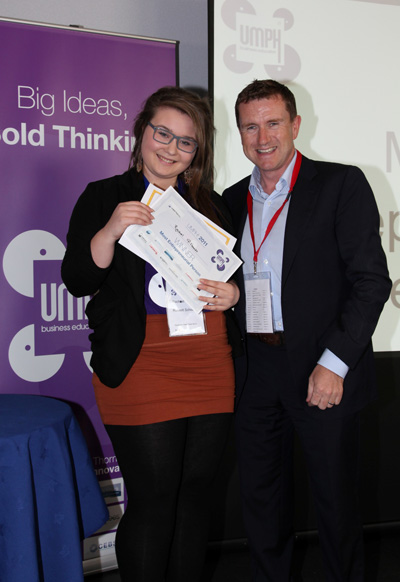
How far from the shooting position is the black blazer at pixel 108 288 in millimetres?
1590

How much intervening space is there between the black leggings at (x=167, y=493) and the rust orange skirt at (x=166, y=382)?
A: 0.13 ft

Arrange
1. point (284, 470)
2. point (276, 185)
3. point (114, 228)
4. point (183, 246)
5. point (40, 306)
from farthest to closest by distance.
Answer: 1. point (40, 306)
2. point (284, 470)
3. point (276, 185)
4. point (183, 246)
5. point (114, 228)

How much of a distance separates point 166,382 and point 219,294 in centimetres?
31

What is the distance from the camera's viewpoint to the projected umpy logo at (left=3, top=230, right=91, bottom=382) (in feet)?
7.80

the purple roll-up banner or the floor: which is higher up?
the purple roll-up banner

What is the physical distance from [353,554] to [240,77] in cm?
218

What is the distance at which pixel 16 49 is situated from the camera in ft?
7.65

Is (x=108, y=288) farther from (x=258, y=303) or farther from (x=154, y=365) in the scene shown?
(x=258, y=303)

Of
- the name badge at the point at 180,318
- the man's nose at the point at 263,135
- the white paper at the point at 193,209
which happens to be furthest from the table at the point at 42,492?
the man's nose at the point at 263,135

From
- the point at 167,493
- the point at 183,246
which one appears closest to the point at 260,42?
the point at 183,246

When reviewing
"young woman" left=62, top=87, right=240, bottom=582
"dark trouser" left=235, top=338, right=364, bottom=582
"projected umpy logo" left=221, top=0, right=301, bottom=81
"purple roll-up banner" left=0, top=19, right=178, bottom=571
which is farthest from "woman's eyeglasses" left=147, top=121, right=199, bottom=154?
"projected umpy logo" left=221, top=0, right=301, bottom=81

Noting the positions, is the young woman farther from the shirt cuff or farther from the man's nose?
the shirt cuff

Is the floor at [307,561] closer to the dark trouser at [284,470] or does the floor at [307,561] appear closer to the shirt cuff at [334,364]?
the dark trouser at [284,470]

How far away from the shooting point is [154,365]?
1.62 m
